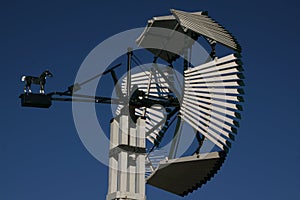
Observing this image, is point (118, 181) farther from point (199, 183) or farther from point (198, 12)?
point (198, 12)

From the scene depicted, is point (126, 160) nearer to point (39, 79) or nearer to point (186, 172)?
point (186, 172)

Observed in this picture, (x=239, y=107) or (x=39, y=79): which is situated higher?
(x=39, y=79)

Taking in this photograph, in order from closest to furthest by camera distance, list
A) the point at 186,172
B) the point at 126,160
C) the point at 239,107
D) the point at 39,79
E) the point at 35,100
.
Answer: the point at 239,107
the point at 126,160
the point at 35,100
the point at 39,79
the point at 186,172

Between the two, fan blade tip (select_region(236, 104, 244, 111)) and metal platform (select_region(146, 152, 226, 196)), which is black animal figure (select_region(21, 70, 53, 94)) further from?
fan blade tip (select_region(236, 104, 244, 111))

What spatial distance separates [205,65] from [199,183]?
4496 mm

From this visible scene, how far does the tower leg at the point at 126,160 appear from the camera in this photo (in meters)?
19.5

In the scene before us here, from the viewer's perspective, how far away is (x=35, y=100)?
20.0 meters

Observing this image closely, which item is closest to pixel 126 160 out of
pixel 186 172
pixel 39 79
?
pixel 186 172

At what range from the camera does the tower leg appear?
19547 mm

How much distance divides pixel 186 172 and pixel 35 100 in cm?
585

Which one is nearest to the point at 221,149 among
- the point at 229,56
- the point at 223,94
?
the point at 223,94

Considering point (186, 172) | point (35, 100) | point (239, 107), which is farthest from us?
point (186, 172)

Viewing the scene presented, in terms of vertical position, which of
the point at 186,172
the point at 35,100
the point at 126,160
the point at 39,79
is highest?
the point at 39,79

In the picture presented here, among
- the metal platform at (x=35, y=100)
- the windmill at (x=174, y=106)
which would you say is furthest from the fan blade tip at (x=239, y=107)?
the metal platform at (x=35, y=100)
